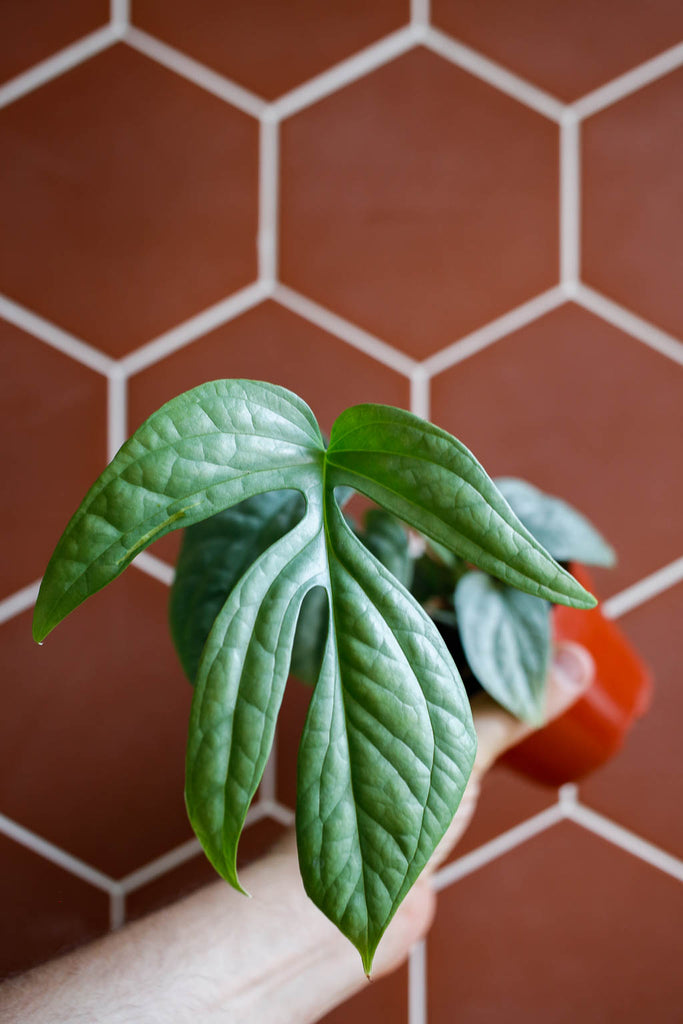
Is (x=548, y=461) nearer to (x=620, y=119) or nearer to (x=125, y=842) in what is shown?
(x=620, y=119)

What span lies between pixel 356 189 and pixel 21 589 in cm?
43

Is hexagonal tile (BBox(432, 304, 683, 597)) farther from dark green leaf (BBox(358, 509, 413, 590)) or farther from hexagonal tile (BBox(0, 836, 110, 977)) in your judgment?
hexagonal tile (BBox(0, 836, 110, 977))

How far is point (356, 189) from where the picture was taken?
0.65m

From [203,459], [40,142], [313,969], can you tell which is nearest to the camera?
[203,459]

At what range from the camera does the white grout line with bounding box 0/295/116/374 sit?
0.64 m

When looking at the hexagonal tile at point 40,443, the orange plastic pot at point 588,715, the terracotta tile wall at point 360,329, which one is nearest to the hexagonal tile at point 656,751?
the terracotta tile wall at point 360,329

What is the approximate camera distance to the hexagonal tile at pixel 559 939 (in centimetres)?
66

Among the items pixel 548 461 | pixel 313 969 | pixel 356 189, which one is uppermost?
pixel 356 189

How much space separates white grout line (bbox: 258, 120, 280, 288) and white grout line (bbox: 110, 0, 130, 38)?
13 cm

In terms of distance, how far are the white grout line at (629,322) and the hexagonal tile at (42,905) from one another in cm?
63

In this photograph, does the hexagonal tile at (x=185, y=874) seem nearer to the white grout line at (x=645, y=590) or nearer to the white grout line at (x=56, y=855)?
the white grout line at (x=56, y=855)


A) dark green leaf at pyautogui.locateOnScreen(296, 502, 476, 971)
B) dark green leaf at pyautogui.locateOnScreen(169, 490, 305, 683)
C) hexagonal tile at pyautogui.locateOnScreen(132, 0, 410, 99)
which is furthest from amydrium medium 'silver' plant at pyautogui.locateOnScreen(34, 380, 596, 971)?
hexagonal tile at pyautogui.locateOnScreen(132, 0, 410, 99)

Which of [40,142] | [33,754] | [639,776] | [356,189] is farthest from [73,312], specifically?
[639,776]

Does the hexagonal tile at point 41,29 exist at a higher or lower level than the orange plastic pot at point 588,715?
higher
